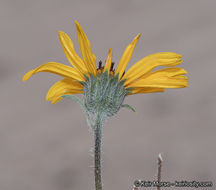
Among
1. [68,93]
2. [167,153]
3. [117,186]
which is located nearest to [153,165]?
[167,153]

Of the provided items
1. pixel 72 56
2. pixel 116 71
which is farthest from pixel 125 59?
pixel 72 56

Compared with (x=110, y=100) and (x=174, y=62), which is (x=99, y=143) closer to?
(x=110, y=100)

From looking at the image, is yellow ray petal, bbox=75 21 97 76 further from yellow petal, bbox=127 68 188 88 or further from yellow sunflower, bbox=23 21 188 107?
yellow petal, bbox=127 68 188 88

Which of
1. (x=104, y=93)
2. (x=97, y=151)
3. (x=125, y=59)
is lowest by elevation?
(x=97, y=151)

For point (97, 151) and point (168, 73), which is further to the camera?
point (168, 73)

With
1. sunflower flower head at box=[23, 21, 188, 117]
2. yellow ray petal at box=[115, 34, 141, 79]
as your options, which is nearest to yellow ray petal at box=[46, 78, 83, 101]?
sunflower flower head at box=[23, 21, 188, 117]

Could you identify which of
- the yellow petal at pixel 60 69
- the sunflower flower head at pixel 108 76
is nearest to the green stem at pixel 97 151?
the sunflower flower head at pixel 108 76

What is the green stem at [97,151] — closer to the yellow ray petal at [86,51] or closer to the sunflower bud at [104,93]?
the sunflower bud at [104,93]

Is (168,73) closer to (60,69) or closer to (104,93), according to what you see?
(104,93)
